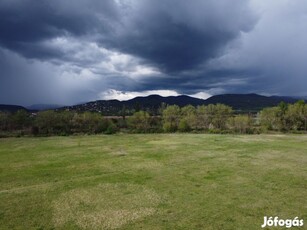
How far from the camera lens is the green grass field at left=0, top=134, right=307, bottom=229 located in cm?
1318

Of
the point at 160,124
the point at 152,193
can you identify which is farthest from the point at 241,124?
the point at 152,193

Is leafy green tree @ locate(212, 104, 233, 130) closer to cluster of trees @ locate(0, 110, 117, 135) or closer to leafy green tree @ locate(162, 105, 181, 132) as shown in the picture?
leafy green tree @ locate(162, 105, 181, 132)

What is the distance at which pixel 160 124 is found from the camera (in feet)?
324

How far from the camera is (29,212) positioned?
14.5 m

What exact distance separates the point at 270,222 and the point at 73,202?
10613 millimetres

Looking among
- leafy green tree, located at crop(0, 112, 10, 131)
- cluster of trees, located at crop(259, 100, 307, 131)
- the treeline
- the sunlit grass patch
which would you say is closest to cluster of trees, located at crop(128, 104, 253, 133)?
the treeline

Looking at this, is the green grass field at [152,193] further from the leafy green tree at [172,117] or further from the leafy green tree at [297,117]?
the leafy green tree at [297,117]

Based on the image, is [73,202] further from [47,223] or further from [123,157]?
[123,157]

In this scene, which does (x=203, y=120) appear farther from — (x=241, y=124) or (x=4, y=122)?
(x=4, y=122)

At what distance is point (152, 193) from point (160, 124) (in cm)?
8135

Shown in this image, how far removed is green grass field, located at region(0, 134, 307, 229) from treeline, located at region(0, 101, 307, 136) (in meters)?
Result: 53.4

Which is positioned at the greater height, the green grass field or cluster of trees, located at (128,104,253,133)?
cluster of trees, located at (128,104,253,133)

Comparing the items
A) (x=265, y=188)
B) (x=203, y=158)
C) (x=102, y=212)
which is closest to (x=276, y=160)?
(x=203, y=158)

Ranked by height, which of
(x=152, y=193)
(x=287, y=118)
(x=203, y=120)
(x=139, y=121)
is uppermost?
(x=287, y=118)
